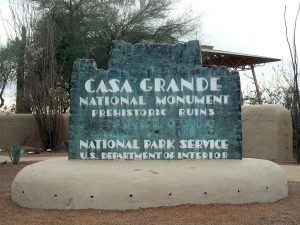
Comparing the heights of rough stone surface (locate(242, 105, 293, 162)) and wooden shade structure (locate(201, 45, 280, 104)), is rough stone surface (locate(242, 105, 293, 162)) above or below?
below

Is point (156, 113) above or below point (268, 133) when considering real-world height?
above

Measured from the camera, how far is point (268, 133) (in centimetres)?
1506

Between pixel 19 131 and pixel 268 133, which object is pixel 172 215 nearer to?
pixel 268 133

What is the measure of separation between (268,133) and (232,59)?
14505mm

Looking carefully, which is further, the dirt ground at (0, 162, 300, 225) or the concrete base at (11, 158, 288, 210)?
the concrete base at (11, 158, 288, 210)

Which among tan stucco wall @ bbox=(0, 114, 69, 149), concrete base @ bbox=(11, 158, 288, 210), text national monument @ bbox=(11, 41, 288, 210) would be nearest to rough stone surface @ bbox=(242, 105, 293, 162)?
text national monument @ bbox=(11, 41, 288, 210)

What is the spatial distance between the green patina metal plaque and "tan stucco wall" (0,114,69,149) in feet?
43.3

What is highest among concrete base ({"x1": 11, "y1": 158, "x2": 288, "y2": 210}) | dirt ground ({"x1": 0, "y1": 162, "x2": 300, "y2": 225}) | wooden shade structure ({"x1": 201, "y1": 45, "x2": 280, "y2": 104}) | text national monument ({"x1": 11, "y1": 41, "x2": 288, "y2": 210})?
wooden shade structure ({"x1": 201, "y1": 45, "x2": 280, "y2": 104})

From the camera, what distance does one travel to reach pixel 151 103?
8.73m

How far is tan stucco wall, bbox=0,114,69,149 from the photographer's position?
21.5 meters

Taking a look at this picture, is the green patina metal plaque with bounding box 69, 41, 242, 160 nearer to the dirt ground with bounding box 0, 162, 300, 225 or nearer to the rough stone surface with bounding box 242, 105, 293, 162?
the dirt ground with bounding box 0, 162, 300, 225

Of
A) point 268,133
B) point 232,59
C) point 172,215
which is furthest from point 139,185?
point 232,59

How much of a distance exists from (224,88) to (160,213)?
255cm

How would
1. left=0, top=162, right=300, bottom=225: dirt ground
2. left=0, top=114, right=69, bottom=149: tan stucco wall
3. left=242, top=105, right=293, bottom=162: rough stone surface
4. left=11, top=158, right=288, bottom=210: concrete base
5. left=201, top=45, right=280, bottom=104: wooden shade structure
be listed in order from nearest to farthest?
left=0, top=162, right=300, bottom=225: dirt ground, left=11, top=158, right=288, bottom=210: concrete base, left=242, top=105, right=293, bottom=162: rough stone surface, left=0, top=114, right=69, bottom=149: tan stucco wall, left=201, top=45, right=280, bottom=104: wooden shade structure
